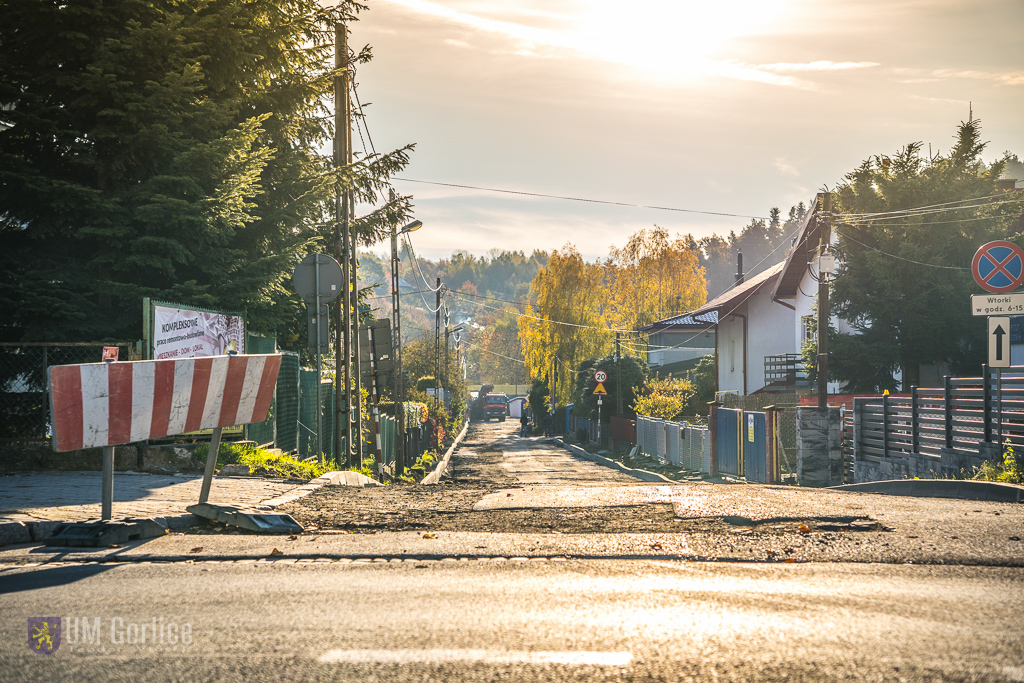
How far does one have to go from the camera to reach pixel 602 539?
693 centimetres

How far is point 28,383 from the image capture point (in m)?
12.3

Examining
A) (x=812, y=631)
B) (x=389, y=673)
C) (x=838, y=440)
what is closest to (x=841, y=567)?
(x=812, y=631)

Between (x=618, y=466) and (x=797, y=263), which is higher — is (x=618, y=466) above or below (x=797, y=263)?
below

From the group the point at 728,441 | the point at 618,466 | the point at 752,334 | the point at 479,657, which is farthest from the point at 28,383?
the point at 752,334

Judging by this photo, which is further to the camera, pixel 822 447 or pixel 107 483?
pixel 822 447

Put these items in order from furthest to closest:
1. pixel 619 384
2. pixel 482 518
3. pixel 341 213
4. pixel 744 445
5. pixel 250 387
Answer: pixel 619 384 < pixel 744 445 < pixel 341 213 < pixel 482 518 < pixel 250 387

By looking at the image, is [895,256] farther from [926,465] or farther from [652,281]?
[652,281]

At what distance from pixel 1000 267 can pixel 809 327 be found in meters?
23.7

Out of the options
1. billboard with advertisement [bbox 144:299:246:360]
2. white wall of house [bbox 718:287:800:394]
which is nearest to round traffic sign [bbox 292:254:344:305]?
billboard with advertisement [bbox 144:299:246:360]

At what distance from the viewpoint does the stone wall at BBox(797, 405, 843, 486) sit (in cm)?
1862

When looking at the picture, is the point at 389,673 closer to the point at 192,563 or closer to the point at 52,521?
the point at 192,563

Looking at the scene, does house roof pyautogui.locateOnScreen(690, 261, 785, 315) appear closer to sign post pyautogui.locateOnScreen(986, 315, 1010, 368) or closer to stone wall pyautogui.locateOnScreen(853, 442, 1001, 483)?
stone wall pyautogui.locateOnScreen(853, 442, 1001, 483)

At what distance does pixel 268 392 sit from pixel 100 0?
7998 mm

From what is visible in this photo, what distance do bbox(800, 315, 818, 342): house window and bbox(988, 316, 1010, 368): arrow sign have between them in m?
21.8
